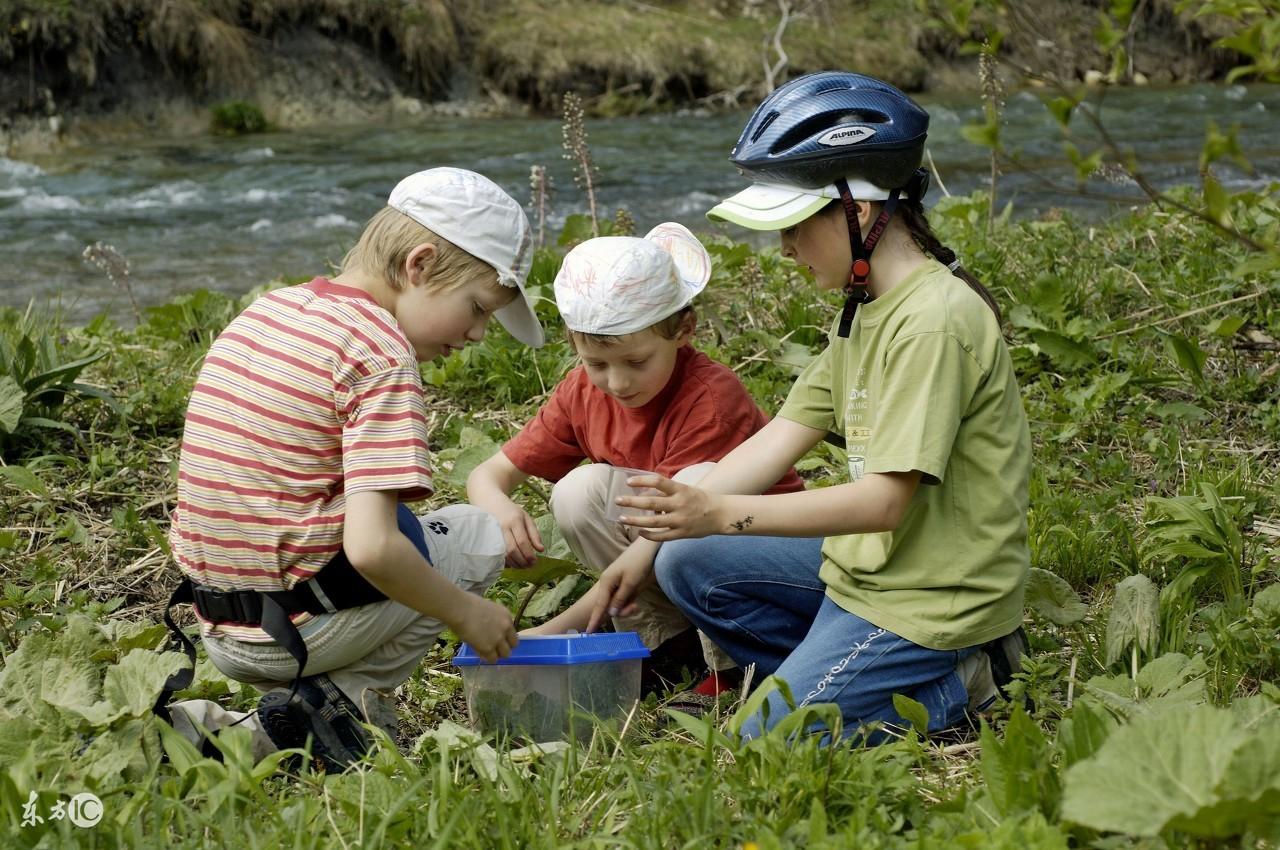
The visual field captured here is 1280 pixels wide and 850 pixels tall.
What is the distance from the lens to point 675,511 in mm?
2186

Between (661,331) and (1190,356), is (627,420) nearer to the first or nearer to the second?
(661,331)

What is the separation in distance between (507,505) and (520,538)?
12 cm

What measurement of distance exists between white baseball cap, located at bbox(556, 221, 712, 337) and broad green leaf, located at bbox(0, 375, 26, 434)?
174 cm

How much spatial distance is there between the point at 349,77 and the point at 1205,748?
1316 centimetres

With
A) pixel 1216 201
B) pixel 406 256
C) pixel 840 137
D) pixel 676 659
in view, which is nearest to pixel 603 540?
pixel 676 659

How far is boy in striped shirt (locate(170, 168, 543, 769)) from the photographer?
85.3 inches

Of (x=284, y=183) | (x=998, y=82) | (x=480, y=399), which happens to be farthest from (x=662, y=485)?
(x=284, y=183)

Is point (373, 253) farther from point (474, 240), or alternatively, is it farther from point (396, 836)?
point (396, 836)

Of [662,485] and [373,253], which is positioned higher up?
[373,253]

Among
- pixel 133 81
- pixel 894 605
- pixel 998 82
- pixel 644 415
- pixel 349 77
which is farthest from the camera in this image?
pixel 349 77

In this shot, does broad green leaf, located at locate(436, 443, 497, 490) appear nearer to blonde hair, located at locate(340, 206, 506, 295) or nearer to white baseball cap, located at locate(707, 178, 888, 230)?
blonde hair, located at locate(340, 206, 506, 295)

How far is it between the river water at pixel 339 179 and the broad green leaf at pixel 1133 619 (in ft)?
12.3

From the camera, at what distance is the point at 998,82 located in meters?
4.76

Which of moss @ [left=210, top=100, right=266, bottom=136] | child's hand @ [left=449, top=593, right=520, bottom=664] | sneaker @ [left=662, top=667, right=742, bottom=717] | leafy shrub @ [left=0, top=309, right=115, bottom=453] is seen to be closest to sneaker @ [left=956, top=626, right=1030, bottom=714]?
sneaker @ [left=662, top=667, right=742, bottom=717]
